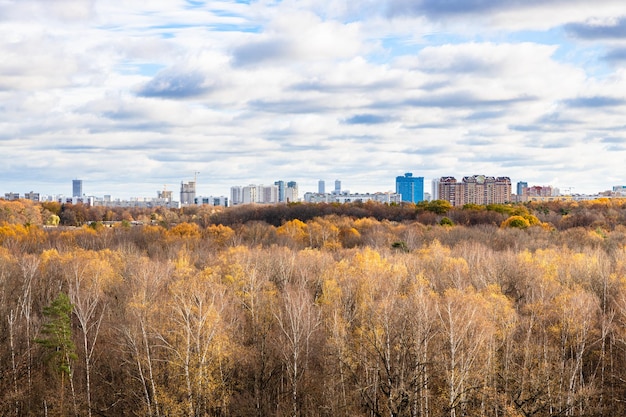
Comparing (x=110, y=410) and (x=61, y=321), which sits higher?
(x=61, y=321)

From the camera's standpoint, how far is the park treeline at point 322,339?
47250 millimetres

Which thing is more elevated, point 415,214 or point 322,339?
point 415,214

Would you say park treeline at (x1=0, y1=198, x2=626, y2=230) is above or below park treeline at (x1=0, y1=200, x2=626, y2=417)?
above

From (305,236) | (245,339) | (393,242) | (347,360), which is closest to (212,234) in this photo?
(305,236)

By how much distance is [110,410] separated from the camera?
52.2 m

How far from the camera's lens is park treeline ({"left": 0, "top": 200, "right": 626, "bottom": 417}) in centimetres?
4725

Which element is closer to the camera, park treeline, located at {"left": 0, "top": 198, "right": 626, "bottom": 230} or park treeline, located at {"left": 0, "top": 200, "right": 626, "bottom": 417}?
park treeline, located at {"left": 0, "top": 200, "right": 626, "bottom": 417}

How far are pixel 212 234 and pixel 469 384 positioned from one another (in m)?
80.7

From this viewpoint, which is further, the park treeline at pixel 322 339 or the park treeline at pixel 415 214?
the park treeline at pixel 415 214

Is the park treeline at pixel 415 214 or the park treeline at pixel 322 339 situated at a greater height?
the park treeline at pixel 415 214

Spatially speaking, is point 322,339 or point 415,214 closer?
point 322,339

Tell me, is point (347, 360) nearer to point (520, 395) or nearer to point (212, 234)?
point (520, 395)

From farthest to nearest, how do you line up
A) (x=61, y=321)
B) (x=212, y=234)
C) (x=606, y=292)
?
1. (x=212, y=234)
2. (x=606, y=292)
3. (x=61, y=321)

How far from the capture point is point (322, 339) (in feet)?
185
